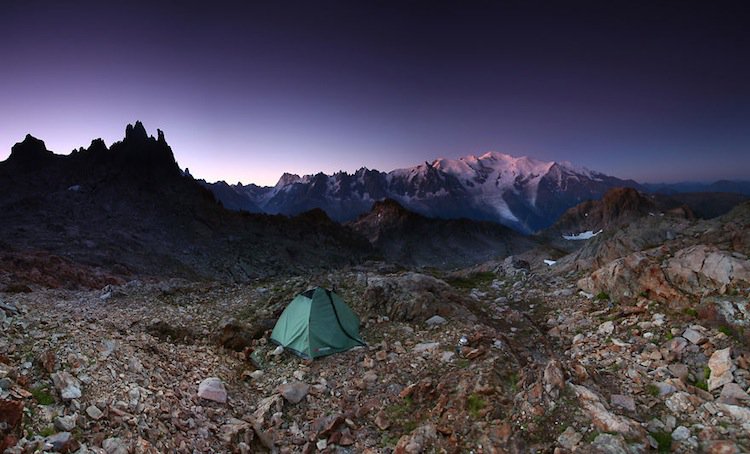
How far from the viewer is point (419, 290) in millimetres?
18906

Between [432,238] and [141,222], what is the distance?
124 metres

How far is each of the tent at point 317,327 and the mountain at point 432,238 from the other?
139 meters

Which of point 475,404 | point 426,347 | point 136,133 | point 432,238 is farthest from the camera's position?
point 432,238

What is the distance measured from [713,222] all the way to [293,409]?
2363 centimetres

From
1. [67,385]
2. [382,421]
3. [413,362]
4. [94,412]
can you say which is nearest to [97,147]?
[67,385]

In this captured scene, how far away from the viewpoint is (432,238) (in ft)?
595

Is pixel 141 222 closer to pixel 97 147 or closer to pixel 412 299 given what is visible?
pixel 97 147

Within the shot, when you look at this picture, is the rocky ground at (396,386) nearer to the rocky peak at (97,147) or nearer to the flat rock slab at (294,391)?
the flat rock slab at (294,391)

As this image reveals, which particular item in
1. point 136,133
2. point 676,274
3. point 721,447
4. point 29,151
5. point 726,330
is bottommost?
point 721,447

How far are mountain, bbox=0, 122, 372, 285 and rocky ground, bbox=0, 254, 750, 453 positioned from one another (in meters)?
51.1

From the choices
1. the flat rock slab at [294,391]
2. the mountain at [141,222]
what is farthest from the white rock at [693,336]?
the mountain at [141,222]

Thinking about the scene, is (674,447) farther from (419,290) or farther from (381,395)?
(419,290)

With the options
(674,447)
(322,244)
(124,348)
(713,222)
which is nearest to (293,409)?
(124,348)

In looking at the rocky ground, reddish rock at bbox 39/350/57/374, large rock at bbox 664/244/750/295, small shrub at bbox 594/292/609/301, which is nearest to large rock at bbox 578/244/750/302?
large rock at bbox 664/244/750/295
